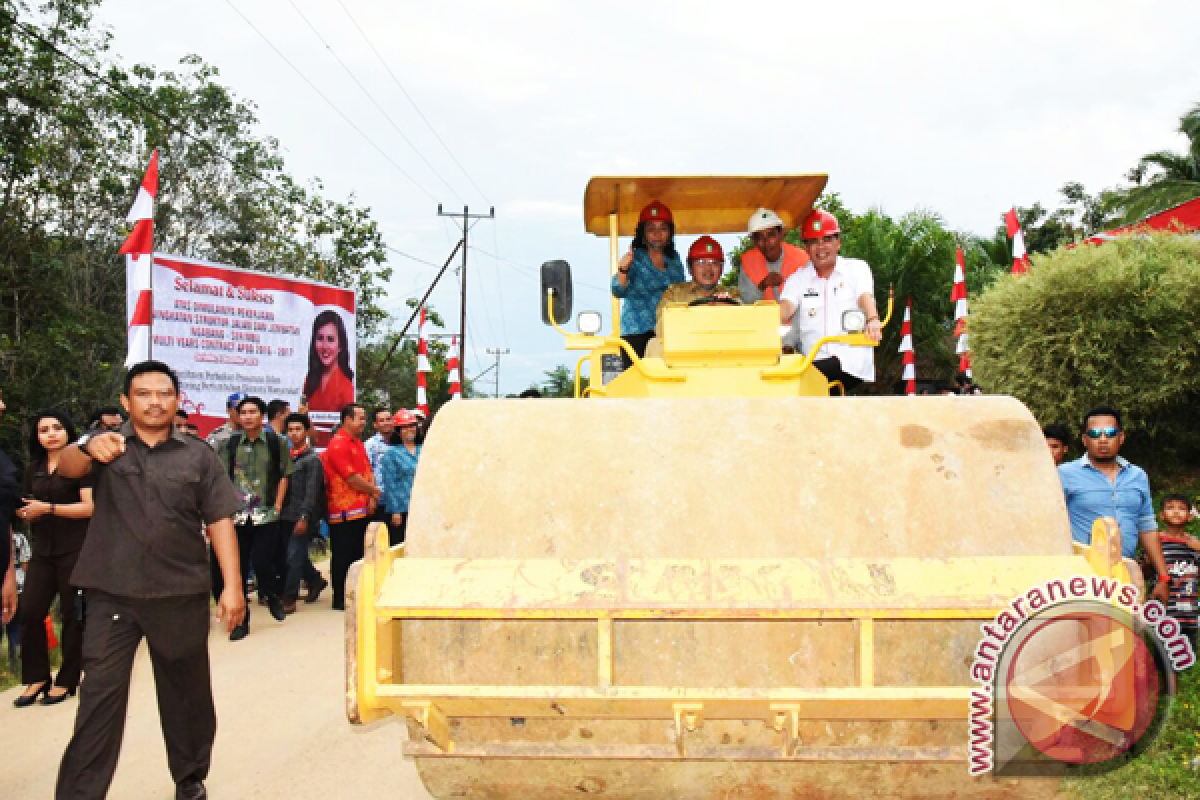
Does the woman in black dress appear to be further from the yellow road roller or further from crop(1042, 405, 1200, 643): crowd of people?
crop(1042, 405, 1200, 643): crowd of people

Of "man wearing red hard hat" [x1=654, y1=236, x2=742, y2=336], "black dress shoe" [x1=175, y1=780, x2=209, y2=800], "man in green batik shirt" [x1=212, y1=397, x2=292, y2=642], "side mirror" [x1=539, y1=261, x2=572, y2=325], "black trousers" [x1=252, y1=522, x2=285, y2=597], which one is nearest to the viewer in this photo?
"black dress shoe" [x1=175, y1=780, x2=209, y2=800]

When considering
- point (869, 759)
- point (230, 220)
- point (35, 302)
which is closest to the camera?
point (869, 759)

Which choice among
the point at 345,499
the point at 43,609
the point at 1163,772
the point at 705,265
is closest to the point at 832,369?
the point at 705,265

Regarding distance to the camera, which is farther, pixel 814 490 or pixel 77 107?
pixel 77 107

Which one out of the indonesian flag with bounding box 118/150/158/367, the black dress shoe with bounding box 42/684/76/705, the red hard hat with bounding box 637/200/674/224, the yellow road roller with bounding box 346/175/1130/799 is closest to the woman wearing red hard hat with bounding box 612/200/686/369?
the red hard hat with bounding box 637/200/674/224

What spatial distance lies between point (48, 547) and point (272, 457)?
112 inches

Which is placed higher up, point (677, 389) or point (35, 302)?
point (35, 302)

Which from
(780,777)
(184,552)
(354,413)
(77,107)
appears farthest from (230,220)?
(780,777)

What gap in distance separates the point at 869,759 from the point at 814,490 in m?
0.84

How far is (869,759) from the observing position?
299 centimetres

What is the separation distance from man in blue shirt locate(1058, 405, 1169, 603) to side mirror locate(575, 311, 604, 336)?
2.78 m

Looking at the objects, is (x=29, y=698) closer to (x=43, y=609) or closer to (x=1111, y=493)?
(x=43, y=609)

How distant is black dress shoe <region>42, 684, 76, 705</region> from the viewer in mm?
6109

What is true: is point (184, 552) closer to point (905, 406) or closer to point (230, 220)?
point (905, 406)
